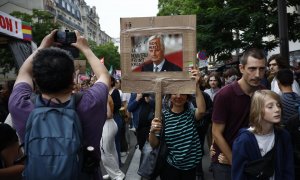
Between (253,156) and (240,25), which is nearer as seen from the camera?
(253,156)

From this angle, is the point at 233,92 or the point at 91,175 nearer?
the point at 91,175

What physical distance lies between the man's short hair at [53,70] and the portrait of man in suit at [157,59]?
1346 millimetres

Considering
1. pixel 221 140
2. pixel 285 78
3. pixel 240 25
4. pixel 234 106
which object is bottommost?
pixel 221 140

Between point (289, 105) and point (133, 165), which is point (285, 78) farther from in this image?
point (133, 165)

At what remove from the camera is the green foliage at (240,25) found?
1350 cm

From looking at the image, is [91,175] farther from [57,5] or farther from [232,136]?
[57,5]

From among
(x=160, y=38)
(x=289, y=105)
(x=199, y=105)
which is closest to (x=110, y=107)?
(x=199, y=105)

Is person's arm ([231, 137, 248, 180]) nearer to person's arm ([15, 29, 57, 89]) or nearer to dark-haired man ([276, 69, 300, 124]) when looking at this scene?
dark-haired man ([276, 69, 300, 124])

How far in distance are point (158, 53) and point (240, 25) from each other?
11.5m

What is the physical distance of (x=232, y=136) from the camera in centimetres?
333

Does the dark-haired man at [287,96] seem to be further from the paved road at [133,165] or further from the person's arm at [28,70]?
the person's arm at [28,70]

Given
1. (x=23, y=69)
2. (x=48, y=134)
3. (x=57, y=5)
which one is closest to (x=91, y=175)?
(x=48, y=134)

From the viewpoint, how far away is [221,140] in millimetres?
3314

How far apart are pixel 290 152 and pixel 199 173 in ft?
10.6
